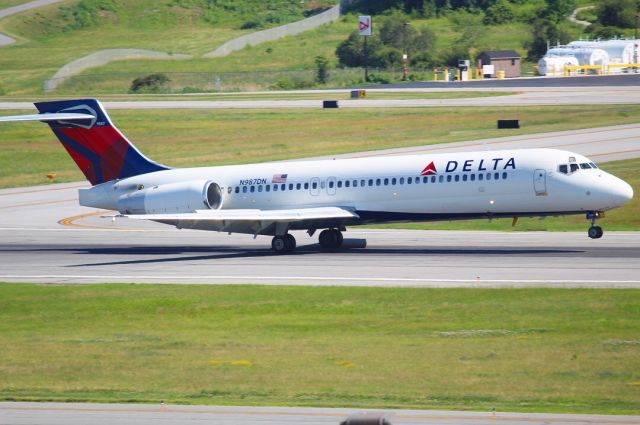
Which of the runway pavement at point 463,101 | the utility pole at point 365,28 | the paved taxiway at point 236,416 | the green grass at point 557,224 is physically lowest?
the green grass at point 557,224

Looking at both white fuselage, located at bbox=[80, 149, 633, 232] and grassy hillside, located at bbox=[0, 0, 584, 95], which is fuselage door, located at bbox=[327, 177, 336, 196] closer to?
white fuselage, located at bbox=[80, 149, 633, 232]

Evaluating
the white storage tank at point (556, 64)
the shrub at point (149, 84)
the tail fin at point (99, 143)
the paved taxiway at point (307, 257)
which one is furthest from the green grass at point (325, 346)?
the white storage tank at point (556, 64)

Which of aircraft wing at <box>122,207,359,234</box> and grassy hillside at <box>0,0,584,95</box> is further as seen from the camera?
grassy hillside at <box>0,0,584,95</box>

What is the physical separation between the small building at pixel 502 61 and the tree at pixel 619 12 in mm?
29472

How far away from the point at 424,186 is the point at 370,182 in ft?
6.66

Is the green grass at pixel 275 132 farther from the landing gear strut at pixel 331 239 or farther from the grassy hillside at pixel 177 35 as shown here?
the grassy hillside at pixel 177 35

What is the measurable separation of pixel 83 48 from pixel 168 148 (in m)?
76.6

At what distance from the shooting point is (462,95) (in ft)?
343

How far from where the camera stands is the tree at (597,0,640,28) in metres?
153

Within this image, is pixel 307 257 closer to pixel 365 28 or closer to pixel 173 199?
pixel 173 199

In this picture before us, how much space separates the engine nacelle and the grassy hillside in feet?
289

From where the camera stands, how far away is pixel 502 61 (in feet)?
430

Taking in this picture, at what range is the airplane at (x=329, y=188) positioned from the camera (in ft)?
127

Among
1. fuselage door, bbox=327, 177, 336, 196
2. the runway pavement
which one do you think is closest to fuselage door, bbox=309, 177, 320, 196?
fuselage door, bbox=327, 177, 336, 196
